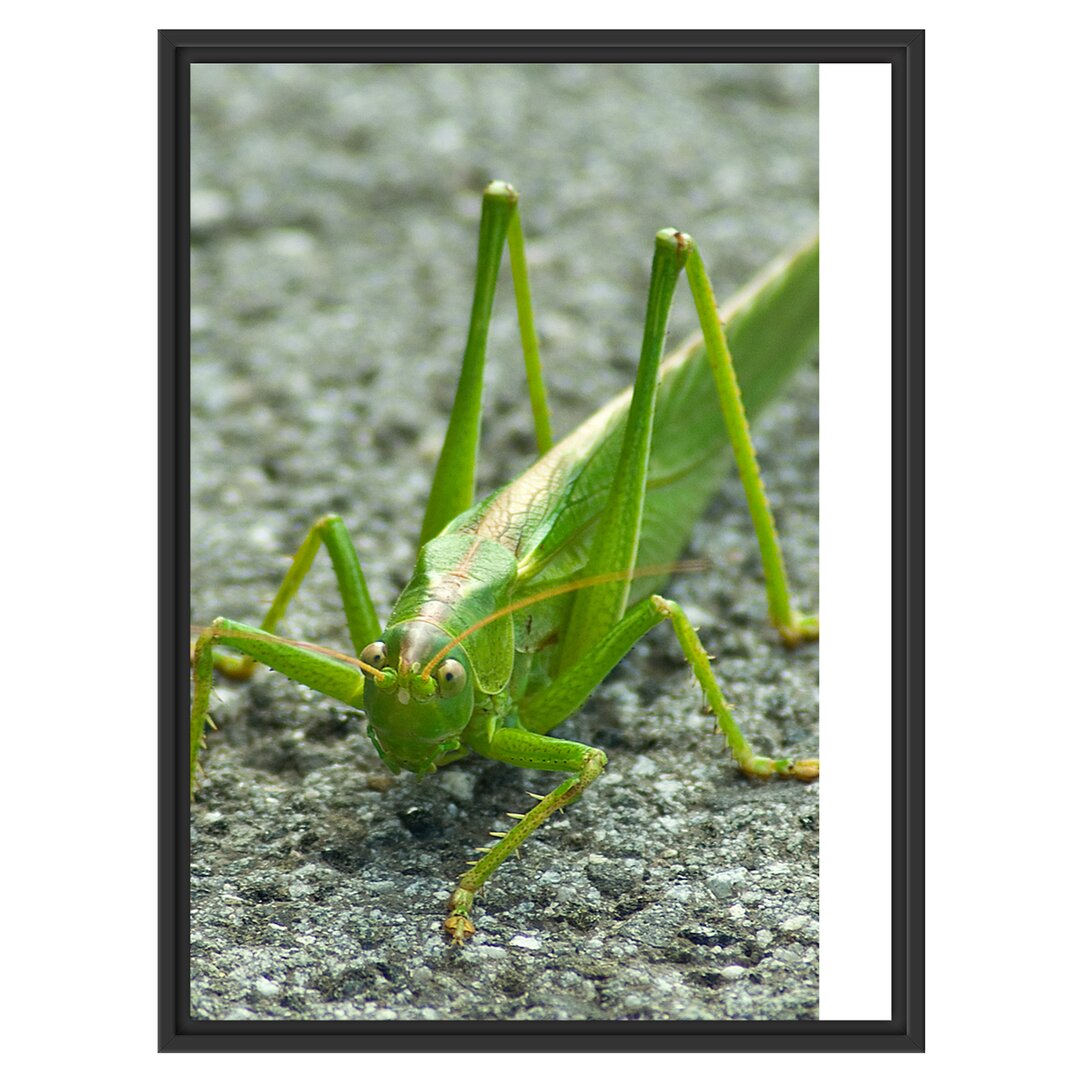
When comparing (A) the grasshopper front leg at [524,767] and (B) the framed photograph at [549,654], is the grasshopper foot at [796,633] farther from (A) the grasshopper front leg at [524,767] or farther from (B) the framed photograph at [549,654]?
(A) the grasshopper front leg at [524,767]

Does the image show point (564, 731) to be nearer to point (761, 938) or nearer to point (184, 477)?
point (761, 938)

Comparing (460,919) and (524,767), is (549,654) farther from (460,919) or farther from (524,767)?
(460,919)

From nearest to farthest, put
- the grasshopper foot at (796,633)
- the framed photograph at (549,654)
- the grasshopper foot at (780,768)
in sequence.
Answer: the framed photograph at (549,654)
the grasshopper foot at (780,768)
the grasshopper foot at (796,633)

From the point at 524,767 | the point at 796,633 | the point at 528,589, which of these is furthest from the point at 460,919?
the point at 796,633

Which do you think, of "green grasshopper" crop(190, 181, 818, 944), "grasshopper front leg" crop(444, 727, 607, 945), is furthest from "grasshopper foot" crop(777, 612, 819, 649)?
"grasshopper front leg" crop(444, 727, 607, 945)

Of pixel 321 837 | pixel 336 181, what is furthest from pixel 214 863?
pixel 336 181

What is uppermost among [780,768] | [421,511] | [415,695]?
[421,511]

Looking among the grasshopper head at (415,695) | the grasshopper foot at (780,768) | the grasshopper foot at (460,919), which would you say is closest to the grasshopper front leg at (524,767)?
the grasshopper foot at (460,919)
